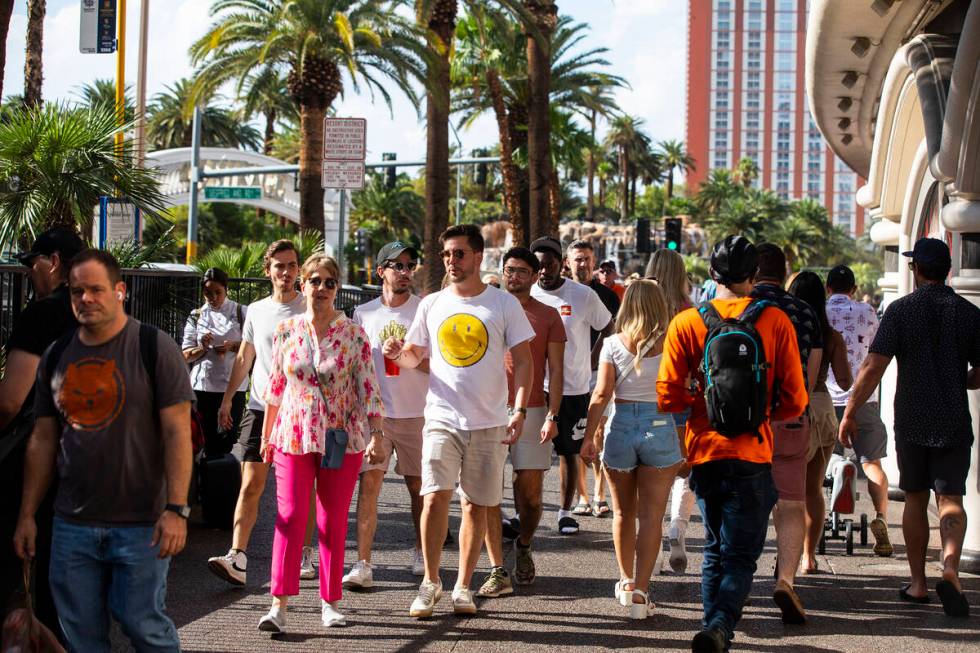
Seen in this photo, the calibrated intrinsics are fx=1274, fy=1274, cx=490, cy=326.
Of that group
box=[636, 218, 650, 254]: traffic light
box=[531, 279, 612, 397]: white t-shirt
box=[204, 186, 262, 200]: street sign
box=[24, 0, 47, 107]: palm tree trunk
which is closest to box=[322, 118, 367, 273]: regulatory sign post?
box=[531, 279, 612, 397]: white t-shirt

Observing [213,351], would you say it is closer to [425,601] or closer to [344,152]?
[425,601]

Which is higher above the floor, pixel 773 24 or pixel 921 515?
pixel 773 24

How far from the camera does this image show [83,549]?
14.6 ft

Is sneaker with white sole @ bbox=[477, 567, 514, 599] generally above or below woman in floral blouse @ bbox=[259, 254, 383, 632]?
below

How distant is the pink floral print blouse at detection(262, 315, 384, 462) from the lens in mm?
6262

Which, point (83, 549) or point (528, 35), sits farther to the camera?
point (528, 35)

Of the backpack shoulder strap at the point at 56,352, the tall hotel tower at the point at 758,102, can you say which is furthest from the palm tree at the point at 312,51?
the tall hotel tower at the point at 758,102

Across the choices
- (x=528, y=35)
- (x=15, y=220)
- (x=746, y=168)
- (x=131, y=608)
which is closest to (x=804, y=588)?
(x=131, y=608)

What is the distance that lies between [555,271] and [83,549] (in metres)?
5.07

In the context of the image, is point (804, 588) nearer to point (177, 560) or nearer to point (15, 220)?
point (177, 560)

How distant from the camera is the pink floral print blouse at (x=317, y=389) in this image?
6.26 metres

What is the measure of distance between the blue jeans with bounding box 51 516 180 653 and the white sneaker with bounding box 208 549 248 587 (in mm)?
2352

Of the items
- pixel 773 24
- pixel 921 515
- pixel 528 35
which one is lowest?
pixel 921 515

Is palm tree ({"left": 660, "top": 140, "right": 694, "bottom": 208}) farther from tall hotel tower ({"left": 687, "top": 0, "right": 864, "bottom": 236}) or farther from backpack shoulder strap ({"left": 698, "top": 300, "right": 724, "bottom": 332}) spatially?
backpack shoulder strap ({"left": 698, "top": 300, "right": 724, "bottom": 332})
